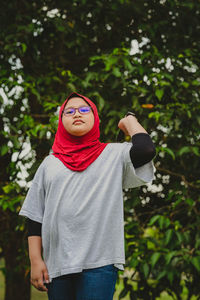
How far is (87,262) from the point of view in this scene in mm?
1617

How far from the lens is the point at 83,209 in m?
1.66

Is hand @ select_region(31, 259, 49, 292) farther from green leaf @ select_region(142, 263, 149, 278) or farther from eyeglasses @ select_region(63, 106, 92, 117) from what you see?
green leaf @ select_region(142, 263, 149, 278)

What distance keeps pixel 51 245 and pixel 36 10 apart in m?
2.49

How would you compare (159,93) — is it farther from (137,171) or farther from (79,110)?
(137,171)

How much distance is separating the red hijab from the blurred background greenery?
3.35ft

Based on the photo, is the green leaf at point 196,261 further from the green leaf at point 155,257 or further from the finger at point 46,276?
the finger at point 46,276

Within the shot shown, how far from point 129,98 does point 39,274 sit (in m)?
1.84

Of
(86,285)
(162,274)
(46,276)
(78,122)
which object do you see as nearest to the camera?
(86,285)

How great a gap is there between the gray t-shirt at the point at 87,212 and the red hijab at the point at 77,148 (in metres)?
0.03

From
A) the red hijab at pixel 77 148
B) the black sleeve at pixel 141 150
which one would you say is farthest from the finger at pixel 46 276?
the black sleeve at pixel 141 150

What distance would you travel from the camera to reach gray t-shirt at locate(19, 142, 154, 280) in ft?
5.35

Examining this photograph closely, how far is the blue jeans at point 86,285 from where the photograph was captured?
1604 mm

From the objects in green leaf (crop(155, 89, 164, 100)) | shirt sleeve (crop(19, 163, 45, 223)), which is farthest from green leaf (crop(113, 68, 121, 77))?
shirt sleeve (crop(19, 163, 45, 223))

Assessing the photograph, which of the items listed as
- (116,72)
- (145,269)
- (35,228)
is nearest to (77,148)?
(35,228)
